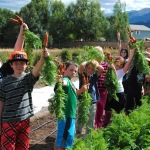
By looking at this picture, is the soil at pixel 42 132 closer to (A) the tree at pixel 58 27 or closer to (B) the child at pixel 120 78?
(B) the child at pixel 120 78

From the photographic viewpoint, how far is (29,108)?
4.14 m

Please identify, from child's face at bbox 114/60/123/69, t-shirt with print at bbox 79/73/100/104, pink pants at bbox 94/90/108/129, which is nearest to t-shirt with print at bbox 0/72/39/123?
t-shirt with print at bbox 79/73/100/104

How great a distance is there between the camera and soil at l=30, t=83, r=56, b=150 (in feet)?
19.9

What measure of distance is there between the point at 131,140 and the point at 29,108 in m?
1.29

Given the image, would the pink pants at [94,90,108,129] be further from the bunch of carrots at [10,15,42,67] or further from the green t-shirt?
the bunch of carrots at [10,15,42,67]

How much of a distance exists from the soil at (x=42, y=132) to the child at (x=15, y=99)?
1938 mm

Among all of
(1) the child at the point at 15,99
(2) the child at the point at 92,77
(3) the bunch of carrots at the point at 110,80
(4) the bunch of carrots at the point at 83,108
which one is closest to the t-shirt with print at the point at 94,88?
(2) the child at the point at 92,77

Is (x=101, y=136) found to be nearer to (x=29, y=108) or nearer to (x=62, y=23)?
(x=29, y=108)

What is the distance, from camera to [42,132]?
6.94 meters

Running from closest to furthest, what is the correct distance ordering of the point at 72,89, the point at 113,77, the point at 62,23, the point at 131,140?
1. the point at 131,140
2. the point at 72,89
3. the point at 113,77
4. the point at 62,23

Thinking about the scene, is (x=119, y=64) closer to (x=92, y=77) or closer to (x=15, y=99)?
(x=92, y=77)

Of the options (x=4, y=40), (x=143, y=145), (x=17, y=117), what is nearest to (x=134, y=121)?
(x=143, y=145)

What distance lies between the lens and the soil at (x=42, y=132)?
608 cm

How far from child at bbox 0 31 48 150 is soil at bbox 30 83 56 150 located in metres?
1.94
